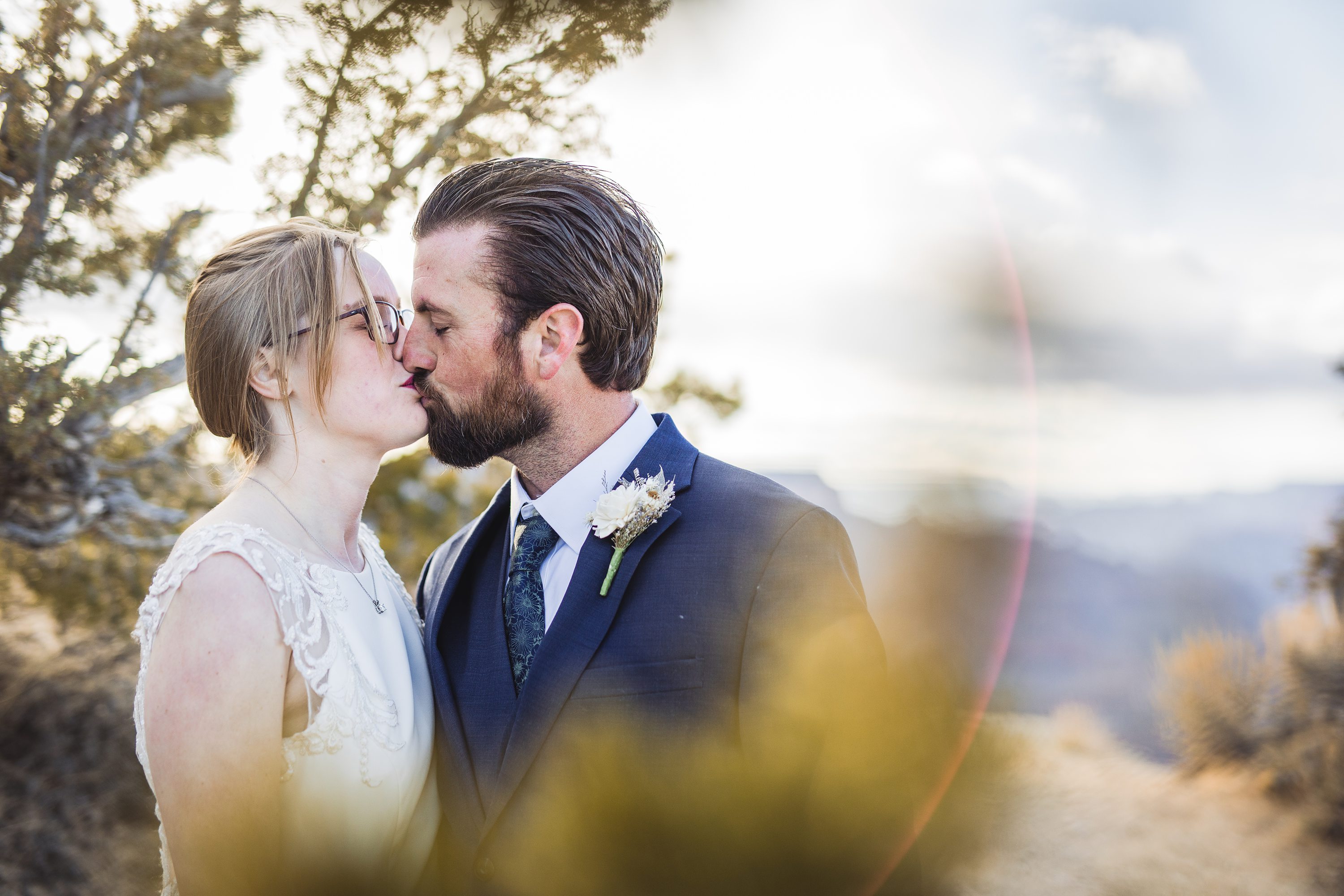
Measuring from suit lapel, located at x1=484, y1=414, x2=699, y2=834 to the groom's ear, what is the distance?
564 mm

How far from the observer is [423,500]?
9.09m

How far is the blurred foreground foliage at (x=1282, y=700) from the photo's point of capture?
25.9 feet

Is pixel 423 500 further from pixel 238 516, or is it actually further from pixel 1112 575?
pixel 1112 575

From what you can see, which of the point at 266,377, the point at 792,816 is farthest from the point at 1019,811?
the point at 792,816

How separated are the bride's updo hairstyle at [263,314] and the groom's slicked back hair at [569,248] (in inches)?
17.6

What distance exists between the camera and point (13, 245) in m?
3.81

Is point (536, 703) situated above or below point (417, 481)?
below

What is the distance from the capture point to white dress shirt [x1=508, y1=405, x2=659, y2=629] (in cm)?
238

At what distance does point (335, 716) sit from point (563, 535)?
2.48 ft

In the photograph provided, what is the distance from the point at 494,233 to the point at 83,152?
2.74 metres

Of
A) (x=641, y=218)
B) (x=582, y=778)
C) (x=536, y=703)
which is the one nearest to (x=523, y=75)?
(x=641, y=218)

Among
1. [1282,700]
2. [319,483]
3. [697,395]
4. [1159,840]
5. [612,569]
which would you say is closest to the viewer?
[612,569]

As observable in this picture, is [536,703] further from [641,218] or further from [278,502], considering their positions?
[641,218]

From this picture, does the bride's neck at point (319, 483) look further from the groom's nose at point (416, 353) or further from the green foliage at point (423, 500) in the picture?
the green foliage at point (423, 500)
